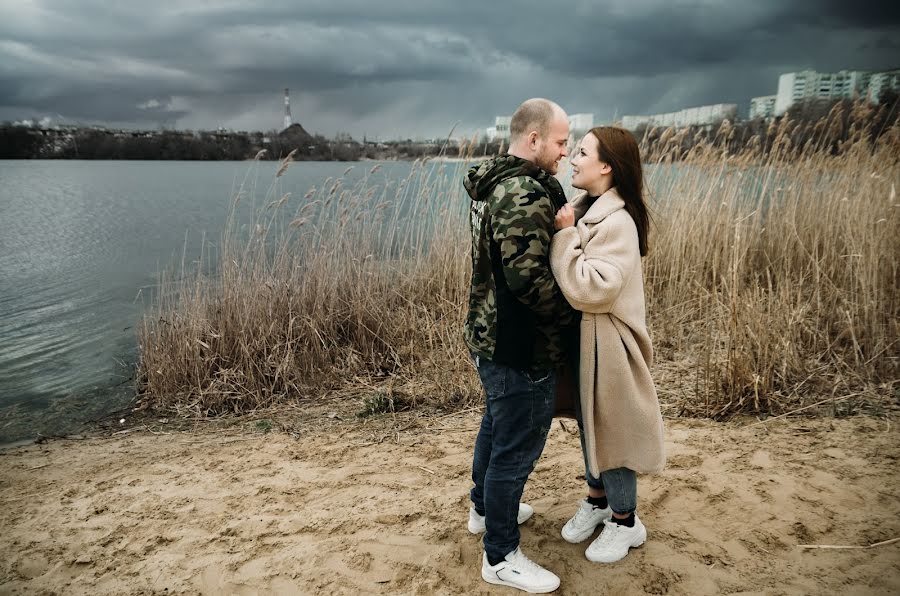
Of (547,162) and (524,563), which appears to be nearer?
(547,162)

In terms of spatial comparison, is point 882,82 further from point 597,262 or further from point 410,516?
point 410,516

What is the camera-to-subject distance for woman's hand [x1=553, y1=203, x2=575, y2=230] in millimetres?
1860

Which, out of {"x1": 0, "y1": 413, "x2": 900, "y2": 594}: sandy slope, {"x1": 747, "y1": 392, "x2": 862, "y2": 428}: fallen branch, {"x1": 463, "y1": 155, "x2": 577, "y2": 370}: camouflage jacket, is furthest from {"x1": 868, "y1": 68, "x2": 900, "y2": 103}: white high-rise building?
{"x1": 463, "y1": 155, "x2": 577, "y2": 370}: camouflage jacket

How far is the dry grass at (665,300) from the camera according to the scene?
12.9ft

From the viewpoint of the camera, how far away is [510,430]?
2018 millimetres

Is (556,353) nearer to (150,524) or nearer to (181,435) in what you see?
(150,524)

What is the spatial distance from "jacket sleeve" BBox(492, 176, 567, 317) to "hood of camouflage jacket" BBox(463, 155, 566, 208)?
4 centimetres

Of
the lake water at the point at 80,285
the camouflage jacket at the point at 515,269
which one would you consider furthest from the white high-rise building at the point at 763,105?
the camouflage jacket at the point at 515,269

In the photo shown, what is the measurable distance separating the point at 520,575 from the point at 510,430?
594 mm

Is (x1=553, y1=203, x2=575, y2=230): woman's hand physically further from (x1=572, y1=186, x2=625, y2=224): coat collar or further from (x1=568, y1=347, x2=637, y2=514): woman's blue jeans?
(x1=568, y1=347, x2=637, y2=514): woman's blue jeans

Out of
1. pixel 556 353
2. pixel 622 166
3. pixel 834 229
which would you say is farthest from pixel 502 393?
pixel 834 229

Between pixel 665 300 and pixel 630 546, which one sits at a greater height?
pixel 665 300

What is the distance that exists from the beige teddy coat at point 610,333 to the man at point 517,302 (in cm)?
8

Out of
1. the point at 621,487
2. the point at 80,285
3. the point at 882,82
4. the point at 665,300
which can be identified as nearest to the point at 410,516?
the point at 621,487
